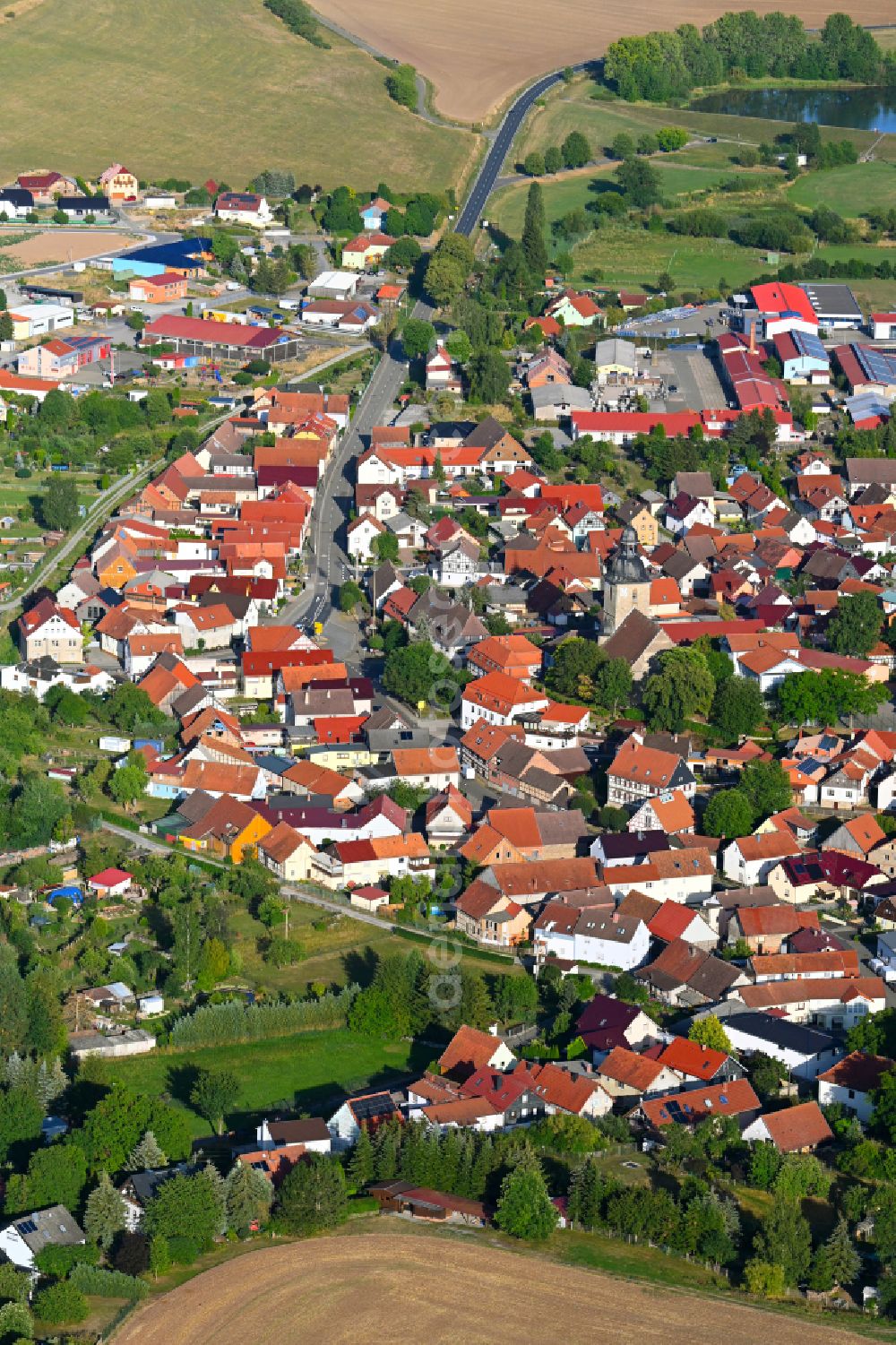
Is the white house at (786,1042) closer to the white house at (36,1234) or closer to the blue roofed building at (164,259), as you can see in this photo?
the white house at (36,1234)

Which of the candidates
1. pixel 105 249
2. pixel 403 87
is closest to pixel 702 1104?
pixel 105 249

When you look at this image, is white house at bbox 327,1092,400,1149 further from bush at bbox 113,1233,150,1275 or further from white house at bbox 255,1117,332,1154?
bush at bbox 113,1233,150,1275

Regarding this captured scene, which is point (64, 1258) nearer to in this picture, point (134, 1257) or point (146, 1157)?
point (134, 1257)

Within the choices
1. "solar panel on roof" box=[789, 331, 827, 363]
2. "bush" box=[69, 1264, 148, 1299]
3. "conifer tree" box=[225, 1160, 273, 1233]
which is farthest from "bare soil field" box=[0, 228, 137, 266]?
"bush" box=[69, 1264, 148, 1299]

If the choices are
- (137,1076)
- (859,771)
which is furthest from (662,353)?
(137,1076)

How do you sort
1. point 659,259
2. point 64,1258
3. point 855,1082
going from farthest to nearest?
point 659,259 < point 855,1082 < point 64,1258

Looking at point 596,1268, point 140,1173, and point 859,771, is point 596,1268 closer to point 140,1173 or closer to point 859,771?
point 140,1173
